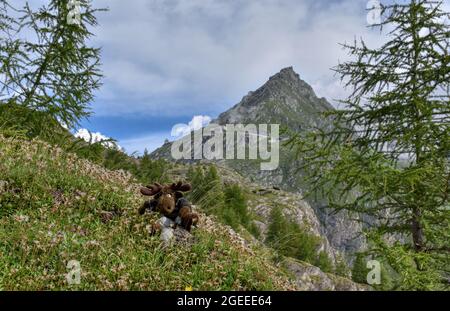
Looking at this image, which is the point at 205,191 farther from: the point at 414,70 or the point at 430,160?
the point at 414,70

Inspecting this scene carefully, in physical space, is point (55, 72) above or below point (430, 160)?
above

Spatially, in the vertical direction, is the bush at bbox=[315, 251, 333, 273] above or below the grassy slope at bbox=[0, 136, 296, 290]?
below

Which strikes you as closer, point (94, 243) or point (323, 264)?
point (94, 243)

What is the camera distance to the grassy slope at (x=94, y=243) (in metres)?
4.95

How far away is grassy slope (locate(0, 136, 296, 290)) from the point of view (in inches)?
195

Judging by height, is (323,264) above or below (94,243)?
below

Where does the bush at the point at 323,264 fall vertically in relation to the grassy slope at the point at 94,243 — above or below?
below

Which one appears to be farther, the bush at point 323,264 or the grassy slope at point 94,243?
the bush at point 323,264

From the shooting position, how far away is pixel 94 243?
17.4 ft

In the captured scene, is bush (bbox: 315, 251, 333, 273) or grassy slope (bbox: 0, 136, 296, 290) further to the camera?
bush (bbox: 315, 251, 333, 273)

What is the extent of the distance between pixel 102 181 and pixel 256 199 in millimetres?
110213

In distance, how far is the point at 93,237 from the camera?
5.88 m
